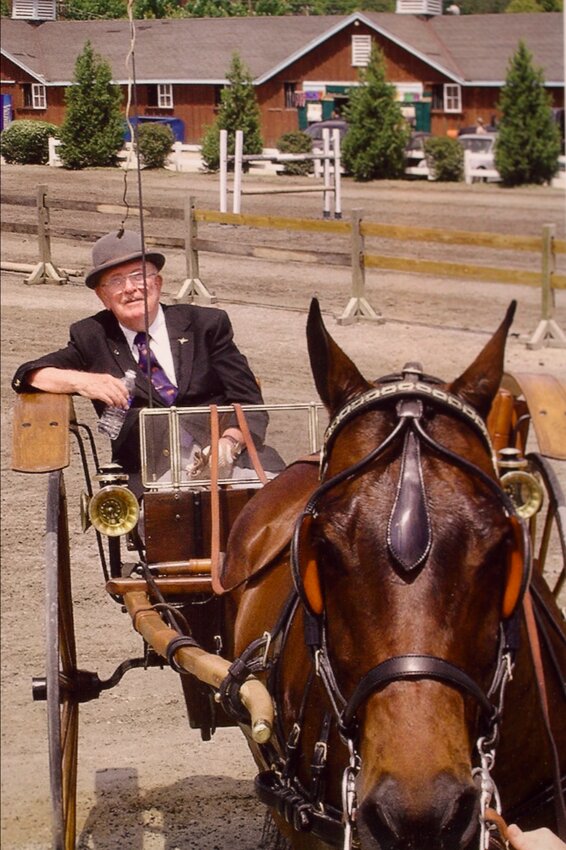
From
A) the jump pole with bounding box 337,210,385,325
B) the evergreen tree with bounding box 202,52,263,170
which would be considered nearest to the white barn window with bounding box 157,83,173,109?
the evergreen tree with bounding box 202,52,263,170

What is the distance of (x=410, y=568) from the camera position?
2.18 metres

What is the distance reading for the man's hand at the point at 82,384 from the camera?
12.9 feet

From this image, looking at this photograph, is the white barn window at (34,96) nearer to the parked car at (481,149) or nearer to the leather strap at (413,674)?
the leather strap at (413,674)

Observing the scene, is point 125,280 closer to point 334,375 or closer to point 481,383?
point 334,375

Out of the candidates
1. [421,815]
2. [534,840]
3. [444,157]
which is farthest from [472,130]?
[421,815]

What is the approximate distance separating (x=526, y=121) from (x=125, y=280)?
685 inches

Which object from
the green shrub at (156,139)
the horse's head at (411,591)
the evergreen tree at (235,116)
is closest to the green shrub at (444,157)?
the evergreen tree at (235,116)

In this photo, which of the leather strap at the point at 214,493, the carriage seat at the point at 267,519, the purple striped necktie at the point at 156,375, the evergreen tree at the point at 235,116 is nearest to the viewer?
the carriage seat at the point at 267,519

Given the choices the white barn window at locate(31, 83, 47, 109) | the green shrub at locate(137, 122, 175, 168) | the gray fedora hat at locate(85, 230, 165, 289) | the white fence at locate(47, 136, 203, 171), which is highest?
the white barn window at locate(31, 83, 47, 109)

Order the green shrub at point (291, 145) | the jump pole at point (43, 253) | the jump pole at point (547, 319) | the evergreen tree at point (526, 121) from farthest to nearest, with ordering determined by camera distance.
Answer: the evergreen tree at point (526, 121) → the jump pole at point (547, 319) → the green shrub at point (291, 145) → the jump pole at point (43, 253)

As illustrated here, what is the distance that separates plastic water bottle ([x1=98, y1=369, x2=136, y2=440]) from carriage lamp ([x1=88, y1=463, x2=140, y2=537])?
297 millimetres

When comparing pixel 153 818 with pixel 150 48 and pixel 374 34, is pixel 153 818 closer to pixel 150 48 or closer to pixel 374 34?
pixel 150 48

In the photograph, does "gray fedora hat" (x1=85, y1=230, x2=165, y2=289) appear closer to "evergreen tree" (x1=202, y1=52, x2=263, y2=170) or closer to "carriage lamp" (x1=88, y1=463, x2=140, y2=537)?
"carriage lamp" (x1=88, y1=463, x2=140, y2=537)

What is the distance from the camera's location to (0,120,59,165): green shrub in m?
4.49
